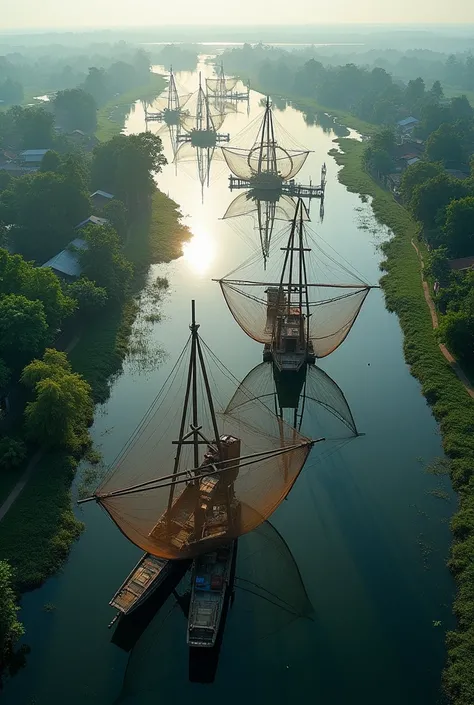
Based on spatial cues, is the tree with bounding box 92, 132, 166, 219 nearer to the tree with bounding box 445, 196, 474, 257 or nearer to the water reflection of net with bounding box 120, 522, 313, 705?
the tree with bounding box 445, 196, 474, 257

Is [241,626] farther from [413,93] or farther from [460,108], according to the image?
[413,93]

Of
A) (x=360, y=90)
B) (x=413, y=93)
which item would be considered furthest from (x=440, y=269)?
(x=360, y=90)

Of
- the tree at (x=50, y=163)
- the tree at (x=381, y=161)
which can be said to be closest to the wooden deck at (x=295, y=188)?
the tree at (x=381, y=161)

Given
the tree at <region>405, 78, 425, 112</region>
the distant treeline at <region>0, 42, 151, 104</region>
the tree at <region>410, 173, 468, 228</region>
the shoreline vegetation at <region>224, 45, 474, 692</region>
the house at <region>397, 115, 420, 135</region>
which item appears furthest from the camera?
the distant treeline at <region>0, 42, 151, 104</region>

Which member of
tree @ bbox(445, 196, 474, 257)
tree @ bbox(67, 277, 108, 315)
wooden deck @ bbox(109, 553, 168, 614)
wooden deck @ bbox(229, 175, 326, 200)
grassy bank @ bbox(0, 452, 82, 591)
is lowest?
wooden deck @ bbox(109, 553, 168, 614)

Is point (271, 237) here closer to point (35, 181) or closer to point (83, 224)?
point (83, 224)

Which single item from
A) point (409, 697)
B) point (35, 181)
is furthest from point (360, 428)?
point (35, 181)

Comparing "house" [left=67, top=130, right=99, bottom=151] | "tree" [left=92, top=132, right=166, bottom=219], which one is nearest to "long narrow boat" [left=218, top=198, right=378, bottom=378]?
"tree" [left=92, top=132, right=166, bottom=219]

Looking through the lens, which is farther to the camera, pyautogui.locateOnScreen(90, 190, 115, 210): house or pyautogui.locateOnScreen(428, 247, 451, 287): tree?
pyautogui.locateOnScreen(90, 190, 115, 210): house
